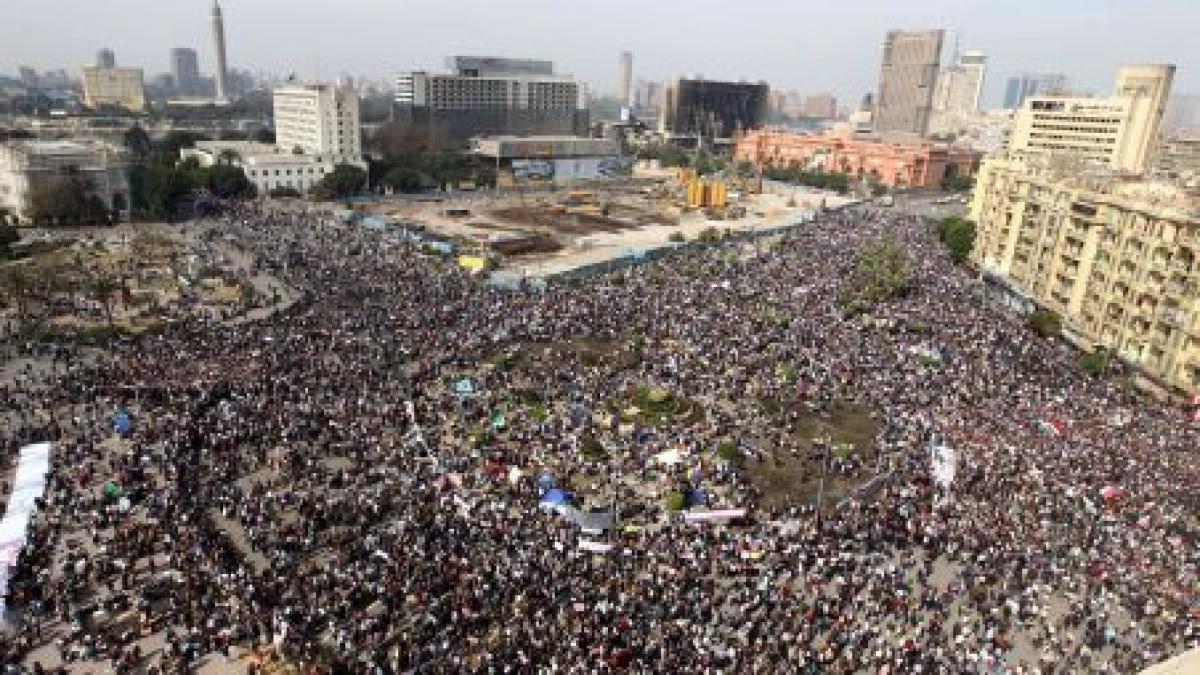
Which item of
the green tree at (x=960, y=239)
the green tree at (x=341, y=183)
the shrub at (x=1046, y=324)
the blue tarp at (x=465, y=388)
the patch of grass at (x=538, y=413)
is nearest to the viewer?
the patch of grass at (x=538, y=413)

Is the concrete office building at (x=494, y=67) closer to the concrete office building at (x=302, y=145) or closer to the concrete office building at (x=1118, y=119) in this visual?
the concrete office building at (x=302, y=145)

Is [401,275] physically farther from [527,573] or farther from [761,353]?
[527,573]

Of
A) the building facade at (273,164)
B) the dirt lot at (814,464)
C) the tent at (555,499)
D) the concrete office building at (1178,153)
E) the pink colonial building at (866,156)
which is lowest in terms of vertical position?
the dirt lot at (814,464)

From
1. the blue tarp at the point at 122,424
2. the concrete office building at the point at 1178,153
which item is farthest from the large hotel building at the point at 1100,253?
the concrete office building at the point at 1178,153

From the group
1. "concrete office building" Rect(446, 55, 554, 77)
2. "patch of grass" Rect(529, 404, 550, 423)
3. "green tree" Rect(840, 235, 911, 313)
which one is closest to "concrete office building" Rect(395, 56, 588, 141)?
"concrete office building" Rect(446, 55, 554, 77)

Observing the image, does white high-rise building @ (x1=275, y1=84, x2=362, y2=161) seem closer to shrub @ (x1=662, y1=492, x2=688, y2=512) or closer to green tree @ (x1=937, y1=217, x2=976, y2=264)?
green tree @ (x1=937, y1=217, x2=976, y2=264)

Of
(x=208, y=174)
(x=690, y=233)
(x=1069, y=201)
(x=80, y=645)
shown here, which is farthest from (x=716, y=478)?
(x=208, y=174)
